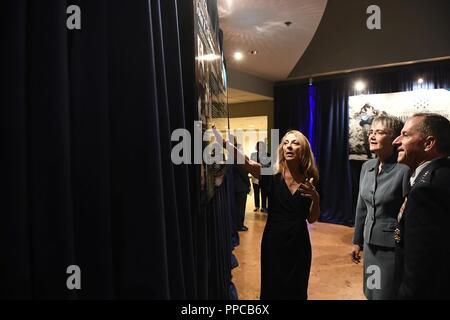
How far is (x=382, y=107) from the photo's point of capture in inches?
194

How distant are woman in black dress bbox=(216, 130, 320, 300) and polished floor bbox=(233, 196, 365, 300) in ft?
3.20

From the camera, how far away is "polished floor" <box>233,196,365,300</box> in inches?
108

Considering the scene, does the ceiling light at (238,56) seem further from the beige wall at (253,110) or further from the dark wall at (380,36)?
the beige wall at (253,110)

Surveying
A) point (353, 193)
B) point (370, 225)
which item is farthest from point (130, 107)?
point (353, 193)

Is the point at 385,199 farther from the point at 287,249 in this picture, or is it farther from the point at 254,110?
the point at 254,110

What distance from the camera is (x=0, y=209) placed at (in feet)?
1.46

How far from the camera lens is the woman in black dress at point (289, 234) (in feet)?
5.73

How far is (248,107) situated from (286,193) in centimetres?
533

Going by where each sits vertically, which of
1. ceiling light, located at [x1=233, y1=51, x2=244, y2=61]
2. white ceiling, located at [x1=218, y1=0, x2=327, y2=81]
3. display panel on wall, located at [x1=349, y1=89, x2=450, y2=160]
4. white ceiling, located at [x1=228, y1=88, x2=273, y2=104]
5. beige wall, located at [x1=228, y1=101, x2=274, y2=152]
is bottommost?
display panel on wall, located at [x1=349, y1=89, x2=450, y2=160]

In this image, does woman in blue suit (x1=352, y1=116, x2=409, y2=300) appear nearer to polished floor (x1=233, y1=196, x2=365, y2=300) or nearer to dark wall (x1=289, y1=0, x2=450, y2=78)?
polished floor (x1=233, y1=196, x2=365, y2=300)

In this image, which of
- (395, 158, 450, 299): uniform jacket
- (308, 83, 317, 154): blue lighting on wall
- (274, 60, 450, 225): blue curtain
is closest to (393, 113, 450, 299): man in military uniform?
(395, 158, 450, 299): uniform jacket

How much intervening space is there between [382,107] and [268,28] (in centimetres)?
280
